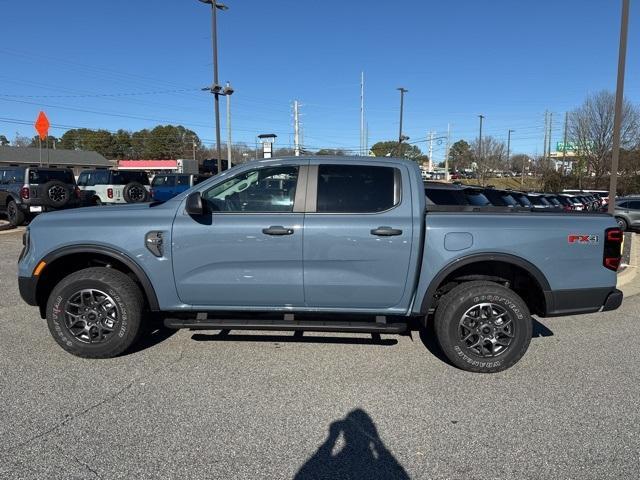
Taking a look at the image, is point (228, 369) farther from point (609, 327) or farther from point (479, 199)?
point (479, 199)

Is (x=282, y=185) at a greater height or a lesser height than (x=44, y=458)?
greater

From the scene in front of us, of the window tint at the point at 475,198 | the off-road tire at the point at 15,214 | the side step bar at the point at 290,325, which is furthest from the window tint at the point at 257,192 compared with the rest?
the off-road tire at the point at 15,214

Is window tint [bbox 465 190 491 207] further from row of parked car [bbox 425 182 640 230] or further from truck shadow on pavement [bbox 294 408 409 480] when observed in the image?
truck shadow on pavement [bbox 294 408 409 480]

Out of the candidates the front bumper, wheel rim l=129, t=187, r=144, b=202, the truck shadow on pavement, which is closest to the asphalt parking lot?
the truck shadow on pavement

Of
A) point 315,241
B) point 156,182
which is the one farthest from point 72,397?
point 156,182

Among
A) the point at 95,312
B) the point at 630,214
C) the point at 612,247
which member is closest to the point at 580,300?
the point at 612,247

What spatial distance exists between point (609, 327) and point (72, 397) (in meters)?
5.63

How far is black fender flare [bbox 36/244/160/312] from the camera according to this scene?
4.10 m

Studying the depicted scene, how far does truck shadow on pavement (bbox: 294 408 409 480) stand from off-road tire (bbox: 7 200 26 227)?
13.8 meters

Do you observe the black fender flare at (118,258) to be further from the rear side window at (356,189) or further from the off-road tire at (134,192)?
the off-road tire at (134,192)

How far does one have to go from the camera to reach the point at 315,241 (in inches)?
156

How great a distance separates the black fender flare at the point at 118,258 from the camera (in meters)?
4.10

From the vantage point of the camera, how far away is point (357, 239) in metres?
3.96

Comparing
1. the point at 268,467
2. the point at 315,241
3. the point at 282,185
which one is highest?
the point at 282,185
